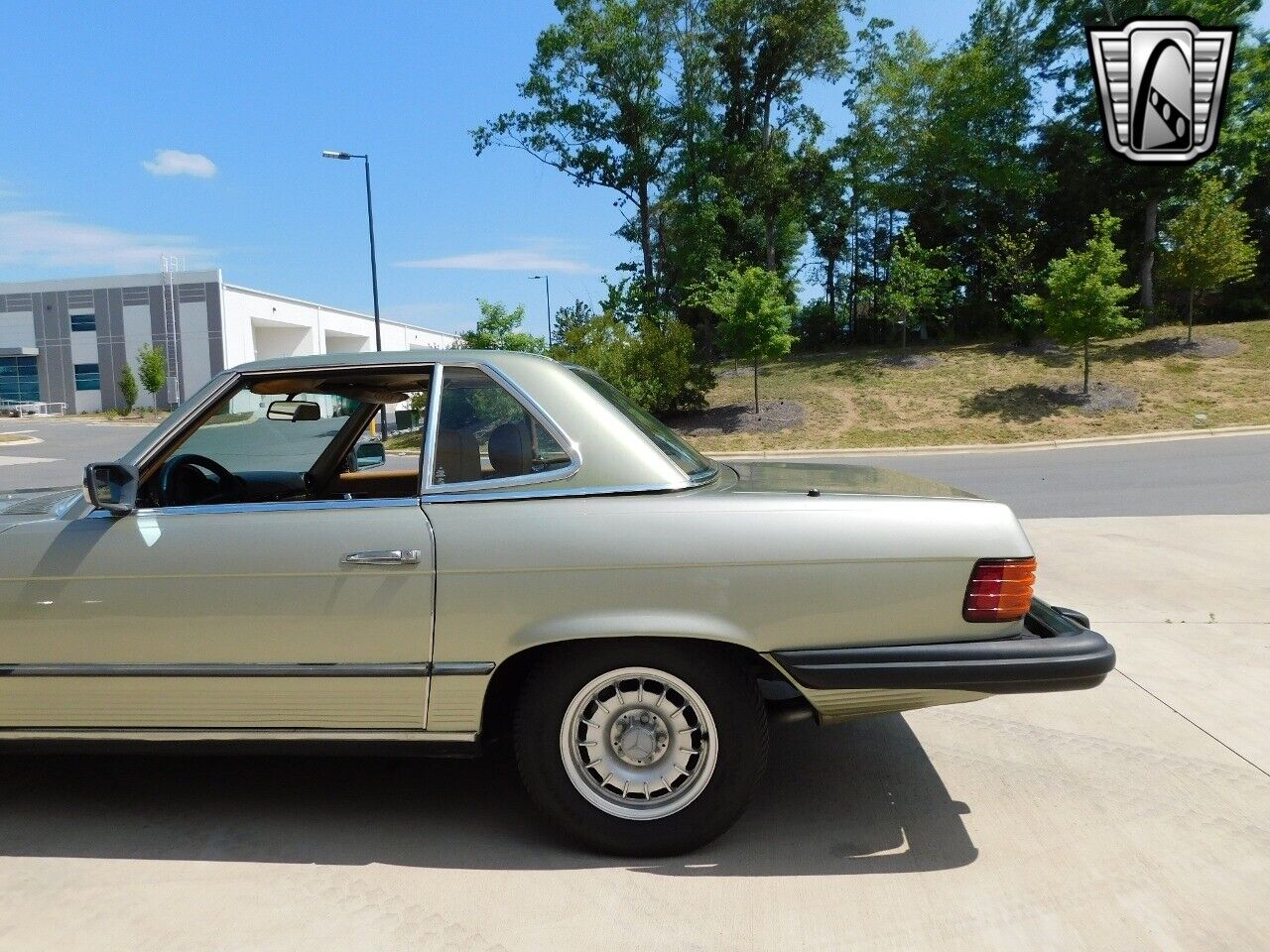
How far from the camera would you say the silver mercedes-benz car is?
9.32 feet

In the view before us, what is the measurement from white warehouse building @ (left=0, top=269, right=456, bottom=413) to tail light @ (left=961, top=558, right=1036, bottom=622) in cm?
6070

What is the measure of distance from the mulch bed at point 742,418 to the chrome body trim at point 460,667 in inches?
764

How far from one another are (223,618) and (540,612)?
1.03m

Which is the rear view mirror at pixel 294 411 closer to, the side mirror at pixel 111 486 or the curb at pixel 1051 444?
the side mirror at pixel 111 486

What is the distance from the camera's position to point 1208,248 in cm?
2445

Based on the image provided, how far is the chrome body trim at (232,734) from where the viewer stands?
301 centimetres

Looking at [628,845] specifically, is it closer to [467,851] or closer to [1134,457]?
[467,851]

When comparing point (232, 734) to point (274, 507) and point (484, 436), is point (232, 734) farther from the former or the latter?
point (484, 436)

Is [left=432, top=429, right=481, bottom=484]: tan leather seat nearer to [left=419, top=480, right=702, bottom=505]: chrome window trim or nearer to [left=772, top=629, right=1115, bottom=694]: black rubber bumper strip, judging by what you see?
[left=419, top=480, right=702, bottom=505]: chrome window trim

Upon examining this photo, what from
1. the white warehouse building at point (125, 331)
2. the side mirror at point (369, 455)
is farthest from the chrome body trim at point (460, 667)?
the white warehouse building at point (125, 331)

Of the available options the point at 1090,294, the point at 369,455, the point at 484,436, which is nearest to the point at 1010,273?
the point at 1090,294

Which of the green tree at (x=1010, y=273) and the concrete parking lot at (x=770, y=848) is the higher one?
the green tree at (x=1010, y=273)

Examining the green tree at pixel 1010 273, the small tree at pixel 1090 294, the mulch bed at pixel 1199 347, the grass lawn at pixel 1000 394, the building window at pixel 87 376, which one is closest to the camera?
the grass lawn at pixel 1000 394
